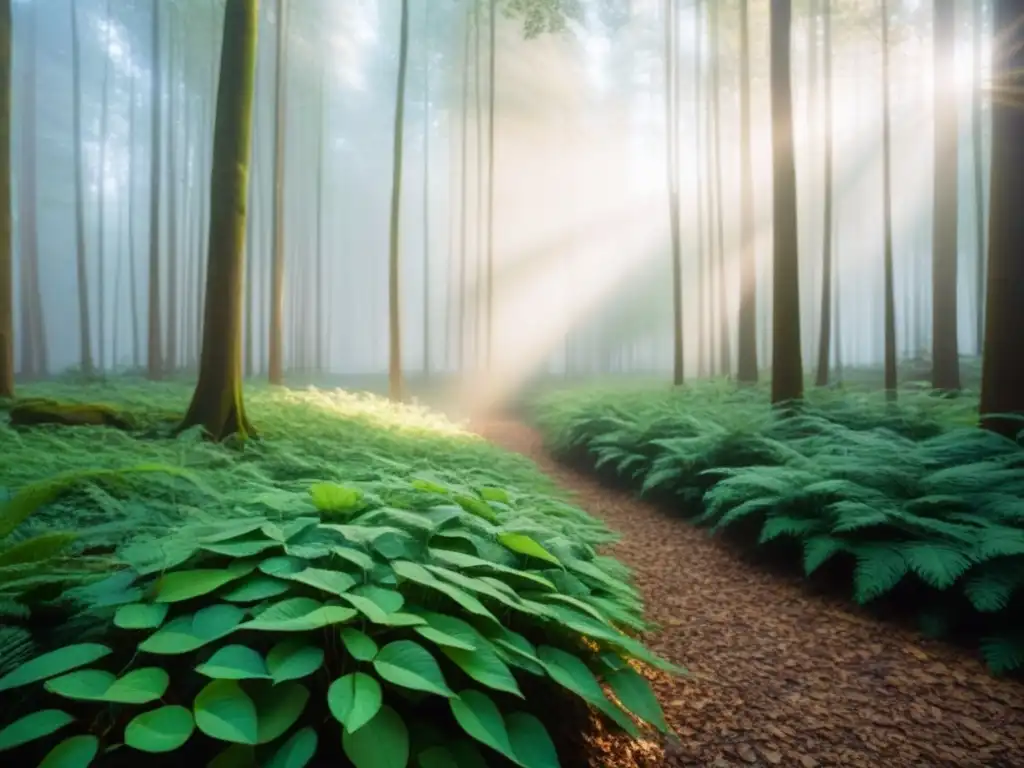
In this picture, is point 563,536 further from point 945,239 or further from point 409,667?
point 945,239

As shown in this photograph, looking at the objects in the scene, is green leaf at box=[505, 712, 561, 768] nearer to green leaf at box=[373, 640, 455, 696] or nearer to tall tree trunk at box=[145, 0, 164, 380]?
green leaf at box=[373, 640, 455, 696]

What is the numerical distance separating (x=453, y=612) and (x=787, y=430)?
5961 mm

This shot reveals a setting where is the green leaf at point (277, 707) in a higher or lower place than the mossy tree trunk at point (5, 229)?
lower

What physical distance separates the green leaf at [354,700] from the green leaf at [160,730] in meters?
0.38

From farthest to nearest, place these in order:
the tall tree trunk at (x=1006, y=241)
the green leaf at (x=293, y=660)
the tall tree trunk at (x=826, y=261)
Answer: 1. the tall tree trunk at (x=826, y=261)
2. the tall tree trunk at (x=1006, y=241)
3. the green leaf at (x=293, y=660)

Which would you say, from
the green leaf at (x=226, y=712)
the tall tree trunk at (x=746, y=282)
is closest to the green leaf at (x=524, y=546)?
the green leaf at (x=226, y=712)

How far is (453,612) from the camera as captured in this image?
2297 mm

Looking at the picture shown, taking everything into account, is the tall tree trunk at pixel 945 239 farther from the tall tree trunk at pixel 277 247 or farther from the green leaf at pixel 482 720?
the tall tree trunk at pixel 277 247

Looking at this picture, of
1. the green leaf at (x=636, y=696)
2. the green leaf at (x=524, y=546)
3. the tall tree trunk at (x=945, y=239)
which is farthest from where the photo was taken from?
the tall tree trunk at (x=945, y=239)

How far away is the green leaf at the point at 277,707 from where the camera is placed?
163 centimetres

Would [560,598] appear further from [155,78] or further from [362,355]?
[362,355]

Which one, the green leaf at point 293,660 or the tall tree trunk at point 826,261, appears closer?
the green leaf at point 293,660

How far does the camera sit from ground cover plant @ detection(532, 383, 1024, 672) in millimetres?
3312

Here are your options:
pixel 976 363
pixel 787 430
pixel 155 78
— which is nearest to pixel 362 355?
pixel 155 78
